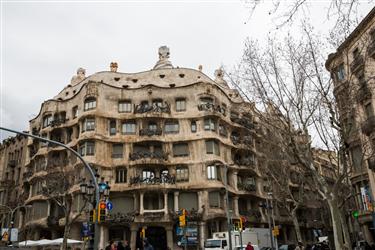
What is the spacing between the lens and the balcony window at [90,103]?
41616mm

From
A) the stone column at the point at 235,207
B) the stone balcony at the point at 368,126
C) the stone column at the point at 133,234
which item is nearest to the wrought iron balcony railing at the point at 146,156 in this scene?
the stone column at the point at 133,234

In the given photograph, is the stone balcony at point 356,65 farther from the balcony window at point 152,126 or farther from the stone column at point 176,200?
the balcony window at point 152,126

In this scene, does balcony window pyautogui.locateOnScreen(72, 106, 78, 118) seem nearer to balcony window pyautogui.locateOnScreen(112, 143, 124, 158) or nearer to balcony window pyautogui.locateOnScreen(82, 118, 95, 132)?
balcony window pyautogui.locateOnScreen(82, 118, 95, 132)

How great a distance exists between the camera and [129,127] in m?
41.8

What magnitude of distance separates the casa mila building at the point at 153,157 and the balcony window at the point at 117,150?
0.10 metres

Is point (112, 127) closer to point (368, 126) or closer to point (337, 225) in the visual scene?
point (368, 126)

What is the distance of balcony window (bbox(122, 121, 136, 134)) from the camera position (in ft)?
136

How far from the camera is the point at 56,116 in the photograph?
44.7 m

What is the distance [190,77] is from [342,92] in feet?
97.4

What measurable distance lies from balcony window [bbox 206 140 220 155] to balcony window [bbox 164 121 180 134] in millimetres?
3751

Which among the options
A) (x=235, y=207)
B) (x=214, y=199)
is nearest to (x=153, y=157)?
(x=214, y=199)

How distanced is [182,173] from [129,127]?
7.78 metres

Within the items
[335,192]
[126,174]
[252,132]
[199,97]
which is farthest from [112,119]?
[335,192]

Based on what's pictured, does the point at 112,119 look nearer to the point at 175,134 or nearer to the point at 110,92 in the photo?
the point at 110,92
